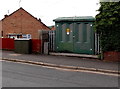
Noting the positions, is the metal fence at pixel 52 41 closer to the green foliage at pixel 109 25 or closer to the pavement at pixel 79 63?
the pavement at pixel 79 63

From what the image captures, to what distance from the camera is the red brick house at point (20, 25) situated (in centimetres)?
4500

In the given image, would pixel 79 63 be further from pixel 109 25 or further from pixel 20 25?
pixel 20 25

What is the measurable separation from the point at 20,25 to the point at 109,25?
35.9m

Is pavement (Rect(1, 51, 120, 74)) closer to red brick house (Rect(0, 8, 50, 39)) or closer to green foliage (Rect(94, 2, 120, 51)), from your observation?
green foliage (Rect(94, 2, 120, 51))

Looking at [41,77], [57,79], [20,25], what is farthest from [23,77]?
[20,25]

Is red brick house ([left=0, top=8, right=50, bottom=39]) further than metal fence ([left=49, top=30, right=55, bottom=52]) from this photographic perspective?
Yes

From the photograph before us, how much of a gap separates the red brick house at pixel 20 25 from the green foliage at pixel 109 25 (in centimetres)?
3303

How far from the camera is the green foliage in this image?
1169cm

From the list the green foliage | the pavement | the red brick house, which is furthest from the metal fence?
the red brick house

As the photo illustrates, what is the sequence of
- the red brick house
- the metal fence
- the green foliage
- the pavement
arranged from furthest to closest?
the red brick house, the metal fence, the green foliage, the pavement

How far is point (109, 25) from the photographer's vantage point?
1193 centimetres

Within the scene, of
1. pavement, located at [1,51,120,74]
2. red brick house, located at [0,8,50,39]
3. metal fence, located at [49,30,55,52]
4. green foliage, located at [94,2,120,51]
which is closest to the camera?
pavement, located at [1,51,120,74]

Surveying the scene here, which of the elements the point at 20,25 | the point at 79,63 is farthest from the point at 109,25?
the point at 20,25

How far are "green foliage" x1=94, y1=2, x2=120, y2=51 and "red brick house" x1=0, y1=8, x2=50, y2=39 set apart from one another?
33.0 metres
